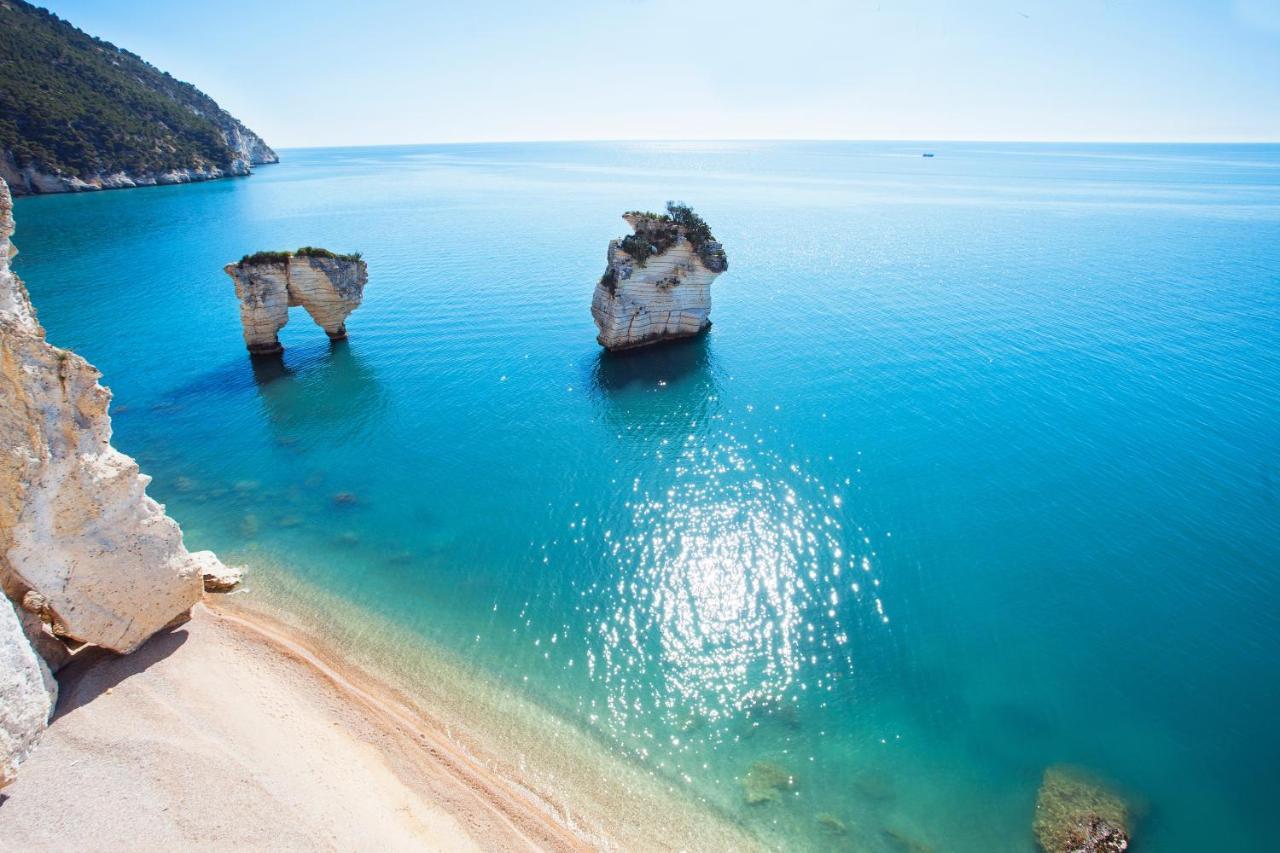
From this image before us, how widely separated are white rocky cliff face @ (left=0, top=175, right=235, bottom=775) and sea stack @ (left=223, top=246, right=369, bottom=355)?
86.8 ft

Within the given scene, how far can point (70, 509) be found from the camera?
16.2 m

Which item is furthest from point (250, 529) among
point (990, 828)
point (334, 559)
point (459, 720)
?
point (990, 828)

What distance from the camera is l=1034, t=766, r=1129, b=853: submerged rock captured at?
49.4 feet

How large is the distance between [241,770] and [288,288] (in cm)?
3714

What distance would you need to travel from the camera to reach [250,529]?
25844mm

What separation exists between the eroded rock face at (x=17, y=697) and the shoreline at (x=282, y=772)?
2.16 ft

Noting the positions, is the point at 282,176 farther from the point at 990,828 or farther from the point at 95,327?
the point at 990,828

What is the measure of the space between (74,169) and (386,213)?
225ft

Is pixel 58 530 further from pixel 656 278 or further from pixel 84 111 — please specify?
pixel 84 111

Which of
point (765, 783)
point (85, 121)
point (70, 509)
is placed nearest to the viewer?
point (70, 509)

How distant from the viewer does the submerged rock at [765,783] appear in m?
16.2

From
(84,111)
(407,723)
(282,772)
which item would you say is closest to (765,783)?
(407,723)

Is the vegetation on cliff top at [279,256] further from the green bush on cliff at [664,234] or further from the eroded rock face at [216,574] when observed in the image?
the eroded rock face at [216,574]

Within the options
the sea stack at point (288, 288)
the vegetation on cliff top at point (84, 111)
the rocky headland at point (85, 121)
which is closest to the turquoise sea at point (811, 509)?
the sea stack at point (288, 288)
